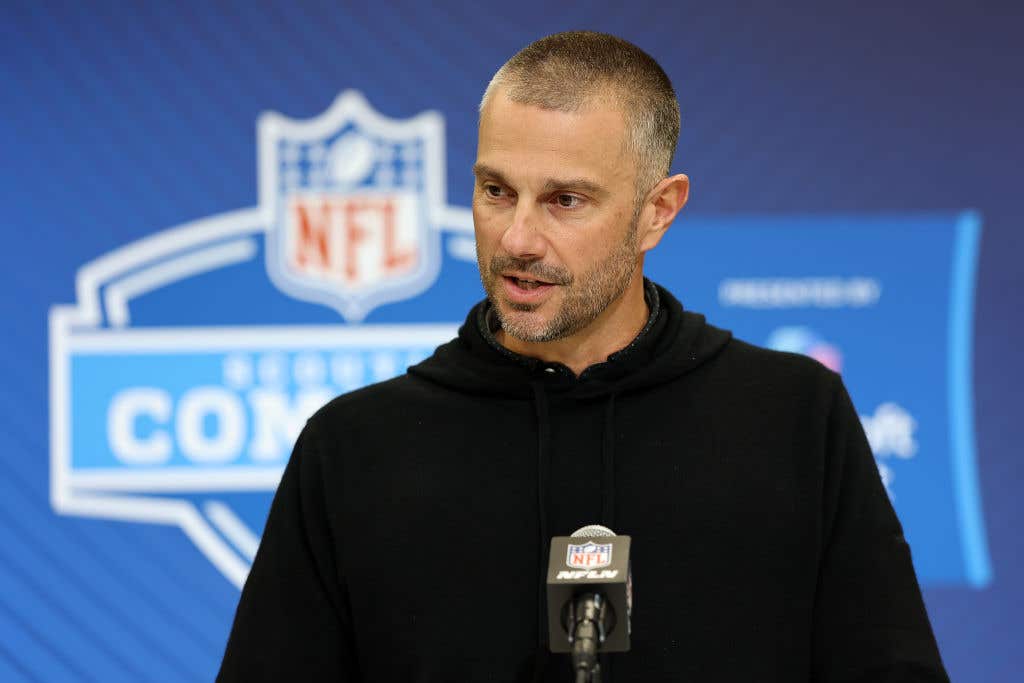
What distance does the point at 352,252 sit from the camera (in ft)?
9.78

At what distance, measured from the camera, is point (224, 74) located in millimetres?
3010

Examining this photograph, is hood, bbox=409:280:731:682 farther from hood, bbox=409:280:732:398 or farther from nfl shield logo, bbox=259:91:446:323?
nfl shield logo, bbox=259:91:446:323

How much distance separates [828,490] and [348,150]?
173 centimetres

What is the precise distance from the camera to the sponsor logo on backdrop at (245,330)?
294 centimetres

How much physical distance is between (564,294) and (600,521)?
27cm

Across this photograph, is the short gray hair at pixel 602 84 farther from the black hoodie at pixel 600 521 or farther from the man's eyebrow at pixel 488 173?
the black hoodie at pixel 600 521

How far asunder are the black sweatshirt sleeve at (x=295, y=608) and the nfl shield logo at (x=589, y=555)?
1.53ft

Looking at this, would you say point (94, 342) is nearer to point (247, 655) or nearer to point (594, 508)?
point (247, 655)

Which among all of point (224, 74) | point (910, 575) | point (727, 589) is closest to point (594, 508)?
point (727, 589)

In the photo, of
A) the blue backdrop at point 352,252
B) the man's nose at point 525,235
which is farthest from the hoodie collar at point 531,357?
the blue backdrop at point 352,252

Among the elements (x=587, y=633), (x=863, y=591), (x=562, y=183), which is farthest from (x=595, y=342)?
(x=587, y=633)

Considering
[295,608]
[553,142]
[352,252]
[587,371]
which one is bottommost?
[295,608]

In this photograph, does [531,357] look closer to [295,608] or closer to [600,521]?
[600,521]

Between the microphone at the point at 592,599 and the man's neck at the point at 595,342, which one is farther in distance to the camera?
the man's neck at the point at 595,342
